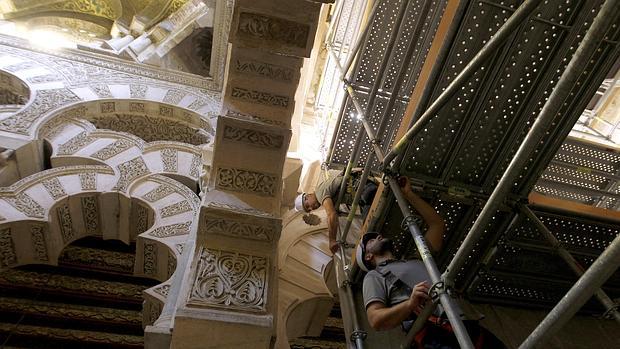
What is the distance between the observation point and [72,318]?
15.1ft

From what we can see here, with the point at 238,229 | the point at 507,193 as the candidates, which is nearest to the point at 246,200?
the point at 238,229

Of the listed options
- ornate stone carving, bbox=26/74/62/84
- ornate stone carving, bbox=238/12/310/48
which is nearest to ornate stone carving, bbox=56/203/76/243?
ornate stone carving, bbox=26/74/62/84

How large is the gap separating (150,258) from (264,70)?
2620 millimetres

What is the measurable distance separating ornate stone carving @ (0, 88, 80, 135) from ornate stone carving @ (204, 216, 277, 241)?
4.13 m

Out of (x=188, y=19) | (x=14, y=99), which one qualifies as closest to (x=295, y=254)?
(x=14, y=99)

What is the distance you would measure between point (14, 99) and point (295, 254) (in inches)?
236

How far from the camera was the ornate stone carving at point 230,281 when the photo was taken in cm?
212

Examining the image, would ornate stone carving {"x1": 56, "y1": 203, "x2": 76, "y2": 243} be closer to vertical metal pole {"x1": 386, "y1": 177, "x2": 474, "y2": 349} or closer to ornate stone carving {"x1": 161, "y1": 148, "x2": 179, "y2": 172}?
ornate stone carving {"x1": 161, "y1": 148, "x2": 179, "y2": 172}

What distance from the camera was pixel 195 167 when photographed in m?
5.30

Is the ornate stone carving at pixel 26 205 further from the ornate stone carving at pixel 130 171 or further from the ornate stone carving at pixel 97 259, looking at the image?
the ornate stone carving at pixel 97 259

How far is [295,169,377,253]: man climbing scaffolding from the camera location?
332 centimetres

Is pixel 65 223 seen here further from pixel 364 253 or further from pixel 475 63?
pixel 475 63

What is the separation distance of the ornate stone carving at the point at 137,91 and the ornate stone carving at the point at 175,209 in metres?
3.17

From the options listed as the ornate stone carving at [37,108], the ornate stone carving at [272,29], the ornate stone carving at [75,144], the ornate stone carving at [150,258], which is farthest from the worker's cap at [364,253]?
the ornate stone carving at [37,108]
